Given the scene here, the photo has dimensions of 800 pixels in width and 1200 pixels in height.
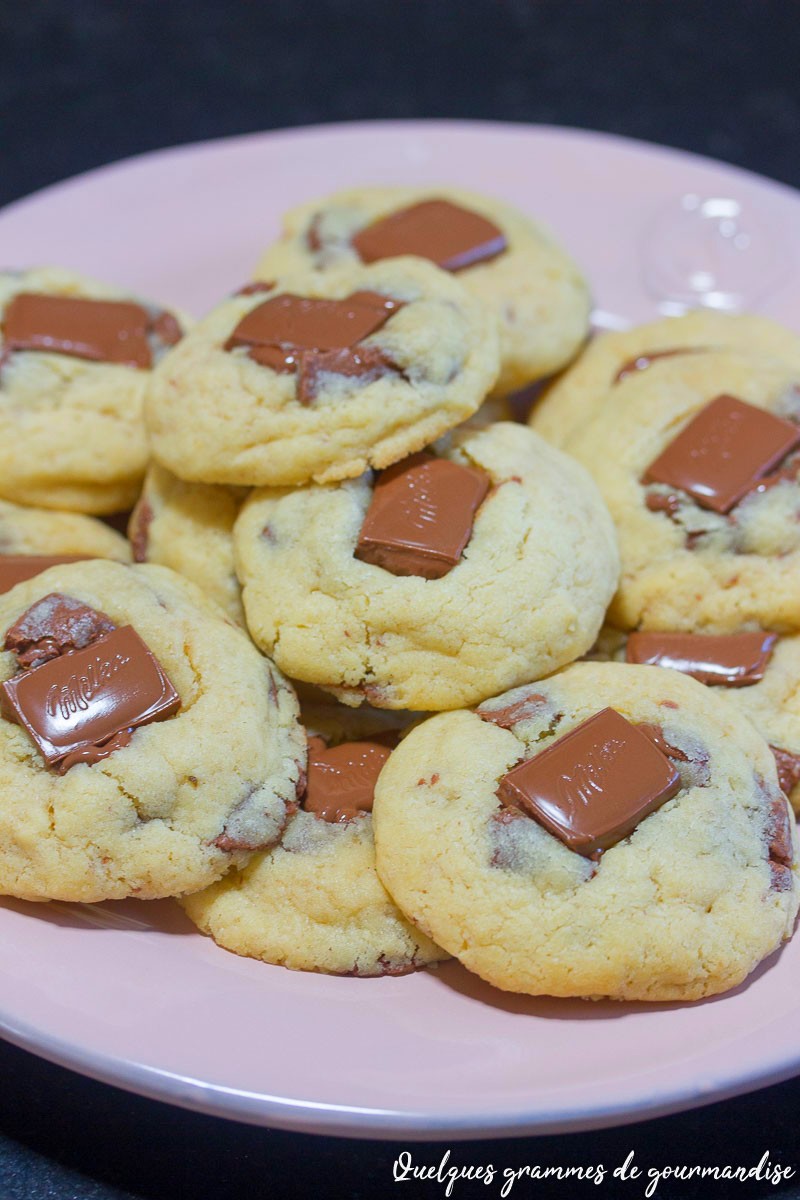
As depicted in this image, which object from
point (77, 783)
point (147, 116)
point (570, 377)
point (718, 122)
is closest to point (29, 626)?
point (77, 783)

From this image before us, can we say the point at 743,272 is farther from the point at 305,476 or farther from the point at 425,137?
the point at 305,476

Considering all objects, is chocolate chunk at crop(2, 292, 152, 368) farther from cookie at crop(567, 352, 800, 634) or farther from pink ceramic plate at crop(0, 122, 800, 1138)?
pink ceramic plate at crop(0, 122, 800, 1138)

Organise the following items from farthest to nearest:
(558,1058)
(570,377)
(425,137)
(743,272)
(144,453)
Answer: (425,137)
(743,272)
(570,377)
(144,453)
(558,1058)

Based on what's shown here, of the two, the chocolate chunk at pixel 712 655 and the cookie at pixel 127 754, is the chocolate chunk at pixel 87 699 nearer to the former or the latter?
the cookie at pixel 127 754

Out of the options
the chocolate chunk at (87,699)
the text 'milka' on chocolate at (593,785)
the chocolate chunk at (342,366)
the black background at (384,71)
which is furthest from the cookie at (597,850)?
the black background at (384,71)

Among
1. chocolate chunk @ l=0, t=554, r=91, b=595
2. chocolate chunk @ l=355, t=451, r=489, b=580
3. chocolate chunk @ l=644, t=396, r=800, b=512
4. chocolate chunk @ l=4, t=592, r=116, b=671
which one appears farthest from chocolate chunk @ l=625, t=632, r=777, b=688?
chocolate chunk @ l=0, t=554, r=91, b=595

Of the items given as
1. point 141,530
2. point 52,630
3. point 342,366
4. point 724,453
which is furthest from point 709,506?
point 52,630
